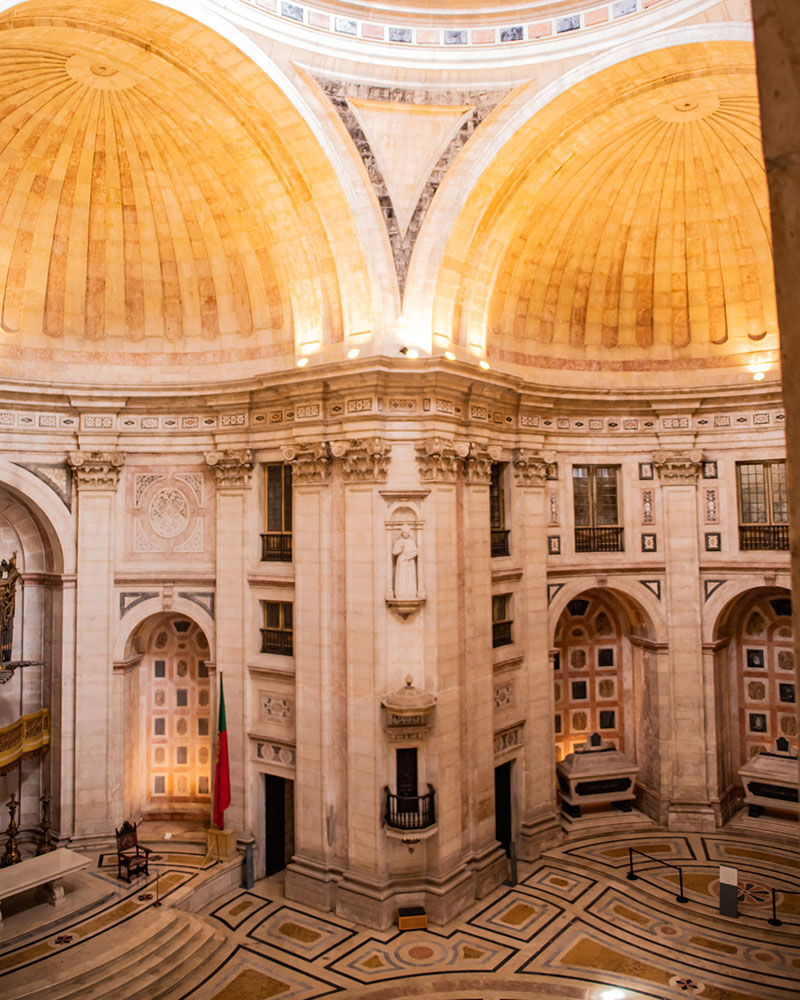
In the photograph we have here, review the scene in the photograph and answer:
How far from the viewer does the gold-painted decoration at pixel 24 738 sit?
18.8 m

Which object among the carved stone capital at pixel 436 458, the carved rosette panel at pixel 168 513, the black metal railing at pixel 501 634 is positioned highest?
the carved stone capital at pixel 436 458

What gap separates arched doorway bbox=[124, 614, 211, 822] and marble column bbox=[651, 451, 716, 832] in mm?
13439

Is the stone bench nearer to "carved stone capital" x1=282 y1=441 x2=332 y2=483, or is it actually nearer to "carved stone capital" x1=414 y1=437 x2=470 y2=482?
"carved stone capital" x1=282 y1=441 x2=332 y2=483

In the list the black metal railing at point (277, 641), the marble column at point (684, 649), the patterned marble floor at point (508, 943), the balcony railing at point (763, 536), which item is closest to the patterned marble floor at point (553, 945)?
the patterned marble floor at point (508, 943)

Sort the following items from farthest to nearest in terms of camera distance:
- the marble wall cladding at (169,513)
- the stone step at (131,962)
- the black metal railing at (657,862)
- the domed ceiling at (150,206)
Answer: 1. the marble wall cladding at (169,513)
2. the black metal railing at (657,862)
3. the domed ceiling at (150,206)
4. the stone step at (131,962)

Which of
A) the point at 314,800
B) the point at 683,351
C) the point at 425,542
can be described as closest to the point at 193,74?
the point at 425,542

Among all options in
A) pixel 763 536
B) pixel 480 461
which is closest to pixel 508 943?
pixel 480 461

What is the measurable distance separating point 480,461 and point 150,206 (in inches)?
430

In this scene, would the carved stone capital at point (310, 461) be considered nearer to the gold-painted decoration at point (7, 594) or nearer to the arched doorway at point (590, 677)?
the gold-painted decoration at point (7, 594)

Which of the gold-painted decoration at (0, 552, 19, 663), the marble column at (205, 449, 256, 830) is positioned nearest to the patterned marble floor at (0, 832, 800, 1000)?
the marble column at (205, 449, 256, 830)

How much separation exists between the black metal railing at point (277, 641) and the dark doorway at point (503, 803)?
650 cm

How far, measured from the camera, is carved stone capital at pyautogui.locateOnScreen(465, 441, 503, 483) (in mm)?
19250

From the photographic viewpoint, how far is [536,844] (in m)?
20.8

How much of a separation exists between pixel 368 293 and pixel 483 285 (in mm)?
3236
